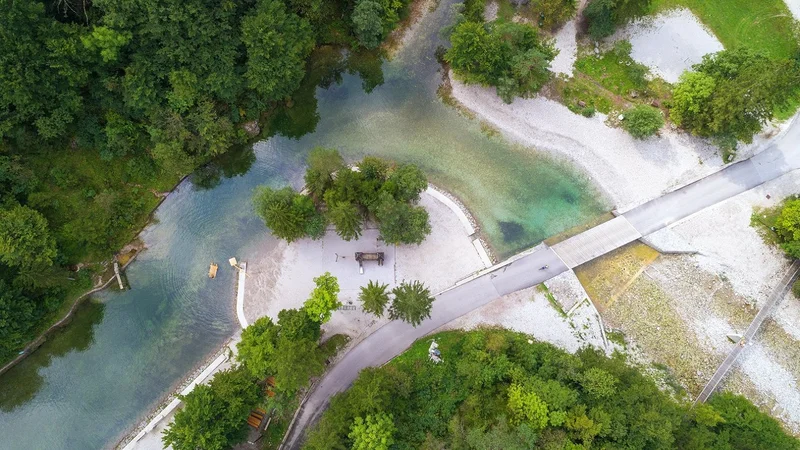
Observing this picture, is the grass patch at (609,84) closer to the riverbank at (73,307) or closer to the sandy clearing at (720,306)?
the sandy clearing at (720,306)

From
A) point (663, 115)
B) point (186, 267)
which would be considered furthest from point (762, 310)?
point (186, 267)

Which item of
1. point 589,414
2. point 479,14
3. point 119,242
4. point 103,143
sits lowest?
point 589,414

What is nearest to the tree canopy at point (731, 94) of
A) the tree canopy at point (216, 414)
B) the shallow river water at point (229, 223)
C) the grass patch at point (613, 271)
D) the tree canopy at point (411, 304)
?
the shallow river water at point (229, 223)

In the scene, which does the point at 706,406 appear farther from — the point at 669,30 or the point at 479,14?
the point at 479,14

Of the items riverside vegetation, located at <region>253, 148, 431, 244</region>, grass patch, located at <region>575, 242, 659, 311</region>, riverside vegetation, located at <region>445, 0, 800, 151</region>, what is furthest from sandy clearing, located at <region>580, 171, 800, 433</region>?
riverside vegetation, located at <region>253, 148, 431, 244</region>

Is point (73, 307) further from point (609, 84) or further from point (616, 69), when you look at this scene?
point (616, 69)

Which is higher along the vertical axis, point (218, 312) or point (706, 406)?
point (218, 312)
